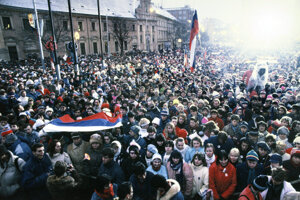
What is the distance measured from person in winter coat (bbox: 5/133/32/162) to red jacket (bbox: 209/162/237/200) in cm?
363

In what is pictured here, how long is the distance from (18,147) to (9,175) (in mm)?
794

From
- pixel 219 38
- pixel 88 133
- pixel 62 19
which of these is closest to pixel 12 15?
pixel 62 19

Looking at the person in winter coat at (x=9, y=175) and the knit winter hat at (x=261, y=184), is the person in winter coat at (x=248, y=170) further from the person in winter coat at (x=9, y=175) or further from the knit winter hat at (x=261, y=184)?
the person in winter coat at (x=9, y=175)

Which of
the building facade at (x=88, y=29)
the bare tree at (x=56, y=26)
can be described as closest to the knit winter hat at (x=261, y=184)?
the building facade at (x=88, y=29)

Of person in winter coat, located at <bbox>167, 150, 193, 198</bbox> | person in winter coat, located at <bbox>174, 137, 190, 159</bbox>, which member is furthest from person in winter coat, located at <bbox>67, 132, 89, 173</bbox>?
person in winter coat, located at <bbox>174, 137, 190, 159</bbox>

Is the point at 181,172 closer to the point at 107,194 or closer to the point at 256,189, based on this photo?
the point at 256,189

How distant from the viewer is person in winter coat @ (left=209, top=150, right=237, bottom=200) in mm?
3652

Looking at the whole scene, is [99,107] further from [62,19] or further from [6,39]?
[62,19]

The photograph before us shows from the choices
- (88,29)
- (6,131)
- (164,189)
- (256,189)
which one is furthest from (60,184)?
(88,29)

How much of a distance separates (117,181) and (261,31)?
76.3 meters

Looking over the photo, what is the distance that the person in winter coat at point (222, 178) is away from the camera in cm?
365

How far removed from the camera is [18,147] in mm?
3934

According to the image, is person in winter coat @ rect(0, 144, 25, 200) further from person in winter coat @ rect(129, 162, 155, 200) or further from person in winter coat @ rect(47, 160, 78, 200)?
person in winter coat @ rect(129, 162, 155, 200)

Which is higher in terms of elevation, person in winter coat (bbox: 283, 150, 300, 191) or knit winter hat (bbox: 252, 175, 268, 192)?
knit winter hat (bbox: 252, 175, 268, 192)
